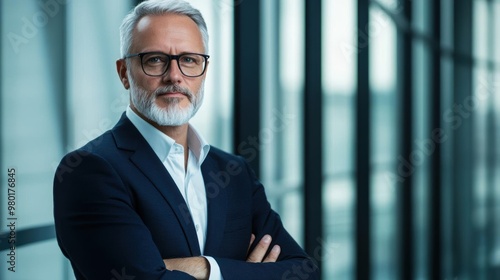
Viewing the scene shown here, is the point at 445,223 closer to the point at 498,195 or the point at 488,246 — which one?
the point at 488,246

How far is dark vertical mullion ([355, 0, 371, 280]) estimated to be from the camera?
364 centimetres

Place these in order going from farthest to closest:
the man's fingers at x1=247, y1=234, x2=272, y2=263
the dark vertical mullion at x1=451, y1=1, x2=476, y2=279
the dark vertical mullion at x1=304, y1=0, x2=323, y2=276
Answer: the dark vertical mullion at x1=451, y1=1, x2=476, y2=279 < the dark vertical mullion at x1=304, y1=0, x2=323, y2=276 < the man's fingers at x1=247, y1=234, x2=272, y2=263

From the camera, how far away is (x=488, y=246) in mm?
7477

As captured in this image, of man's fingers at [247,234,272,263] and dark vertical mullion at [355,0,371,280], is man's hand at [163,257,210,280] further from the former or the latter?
→ dark vertical mullion at [355,0,371,280]

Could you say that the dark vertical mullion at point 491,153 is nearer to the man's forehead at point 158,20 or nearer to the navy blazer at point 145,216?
the navy blazer at point 145,216

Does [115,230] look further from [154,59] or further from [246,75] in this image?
[246,75]

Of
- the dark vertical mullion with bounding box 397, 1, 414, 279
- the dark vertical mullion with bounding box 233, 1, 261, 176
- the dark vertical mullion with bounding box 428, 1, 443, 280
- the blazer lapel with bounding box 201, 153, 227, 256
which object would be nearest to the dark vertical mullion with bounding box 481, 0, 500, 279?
the dark vertical mullion with bounding box 428, 1, 443, 280

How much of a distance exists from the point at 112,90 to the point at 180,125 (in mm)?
409

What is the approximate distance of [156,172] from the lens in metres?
1.62

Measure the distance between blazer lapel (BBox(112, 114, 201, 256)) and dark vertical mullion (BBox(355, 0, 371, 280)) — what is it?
223cm

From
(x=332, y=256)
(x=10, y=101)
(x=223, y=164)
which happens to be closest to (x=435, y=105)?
(x=332, y=256)

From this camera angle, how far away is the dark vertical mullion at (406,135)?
4.81m

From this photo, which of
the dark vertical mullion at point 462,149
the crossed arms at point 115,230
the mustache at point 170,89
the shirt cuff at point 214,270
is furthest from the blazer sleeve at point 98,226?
the dark vertical mullion at point 462,149

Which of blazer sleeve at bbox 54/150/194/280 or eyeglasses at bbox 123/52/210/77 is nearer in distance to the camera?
blazer sleeve at bbox 54/150/194/280
